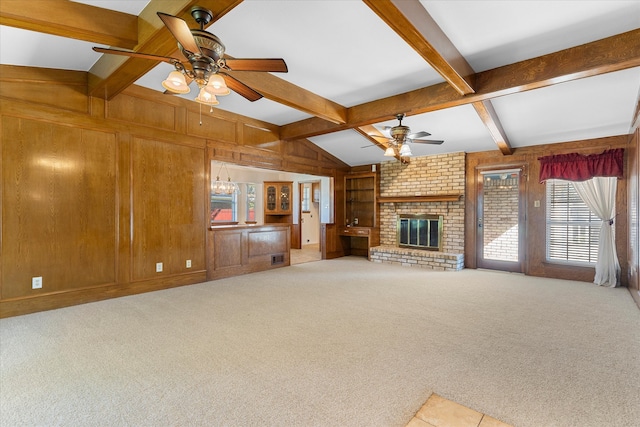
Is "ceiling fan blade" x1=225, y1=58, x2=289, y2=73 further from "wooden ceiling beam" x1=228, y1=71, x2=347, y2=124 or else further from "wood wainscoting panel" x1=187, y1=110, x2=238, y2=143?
"wood wainscoting panel" x1=187, y1=110, x2=238, y2=143

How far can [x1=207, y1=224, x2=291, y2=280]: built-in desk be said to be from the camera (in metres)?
5.16

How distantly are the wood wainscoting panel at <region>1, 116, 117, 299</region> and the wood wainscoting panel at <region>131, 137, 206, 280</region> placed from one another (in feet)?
0.98

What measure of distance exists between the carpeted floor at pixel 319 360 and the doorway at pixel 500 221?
70.6 inches

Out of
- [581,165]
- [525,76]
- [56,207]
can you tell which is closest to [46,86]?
[56,207]

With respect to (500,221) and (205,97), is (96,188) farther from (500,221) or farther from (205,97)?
(500,221)

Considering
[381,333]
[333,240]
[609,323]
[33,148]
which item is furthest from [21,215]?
[609,323]

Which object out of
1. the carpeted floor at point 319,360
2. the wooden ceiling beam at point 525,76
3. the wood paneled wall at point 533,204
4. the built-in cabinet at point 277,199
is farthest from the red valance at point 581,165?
the built-in cabinet at point 277,199

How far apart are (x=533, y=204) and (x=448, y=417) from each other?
17.2 ft

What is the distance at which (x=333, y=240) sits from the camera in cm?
770

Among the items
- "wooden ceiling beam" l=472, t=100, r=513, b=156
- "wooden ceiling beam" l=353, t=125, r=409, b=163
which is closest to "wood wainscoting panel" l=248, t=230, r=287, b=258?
"wooden ceiling beam" l=353, t=125, r=409, b=163

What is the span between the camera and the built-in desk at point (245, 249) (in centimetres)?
516

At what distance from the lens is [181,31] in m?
1.92

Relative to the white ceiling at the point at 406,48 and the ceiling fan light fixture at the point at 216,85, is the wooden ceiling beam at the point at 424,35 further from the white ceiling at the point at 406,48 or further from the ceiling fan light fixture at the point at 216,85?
the ceiling fan light fixture at the point at 216,85

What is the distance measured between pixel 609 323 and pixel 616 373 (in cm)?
131
